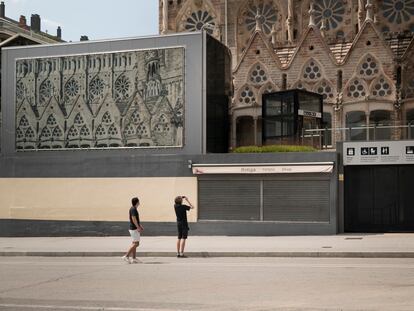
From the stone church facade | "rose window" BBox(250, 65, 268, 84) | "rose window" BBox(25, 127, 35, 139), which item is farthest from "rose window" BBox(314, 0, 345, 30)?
"rose window" BBox(25, 127, 35, 139)

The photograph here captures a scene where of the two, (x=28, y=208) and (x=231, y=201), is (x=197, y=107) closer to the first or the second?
(x=231, y=201)

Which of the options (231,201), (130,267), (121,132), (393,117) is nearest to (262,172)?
(231,201)

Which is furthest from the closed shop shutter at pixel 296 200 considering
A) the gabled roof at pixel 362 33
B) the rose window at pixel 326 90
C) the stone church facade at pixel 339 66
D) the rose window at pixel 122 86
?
the gabled roof at pixel 362 33

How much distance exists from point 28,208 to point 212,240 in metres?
8.93

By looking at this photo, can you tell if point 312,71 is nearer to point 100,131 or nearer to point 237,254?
point 100,131

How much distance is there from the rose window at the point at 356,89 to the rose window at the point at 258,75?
5.45 m

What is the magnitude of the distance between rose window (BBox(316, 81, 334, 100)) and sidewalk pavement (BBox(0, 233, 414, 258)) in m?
19.6

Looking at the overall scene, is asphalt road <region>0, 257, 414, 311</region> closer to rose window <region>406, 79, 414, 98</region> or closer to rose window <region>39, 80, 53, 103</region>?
rose window <region>39, 80, 53, 103</region>

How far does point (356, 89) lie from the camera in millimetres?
41562

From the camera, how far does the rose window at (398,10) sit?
163 ft

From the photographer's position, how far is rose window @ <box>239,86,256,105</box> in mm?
44188

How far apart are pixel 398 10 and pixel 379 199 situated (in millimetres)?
29675

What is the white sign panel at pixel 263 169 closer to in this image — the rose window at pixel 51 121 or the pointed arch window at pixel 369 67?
the rose window at pixel 51 121

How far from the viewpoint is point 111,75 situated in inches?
1117
